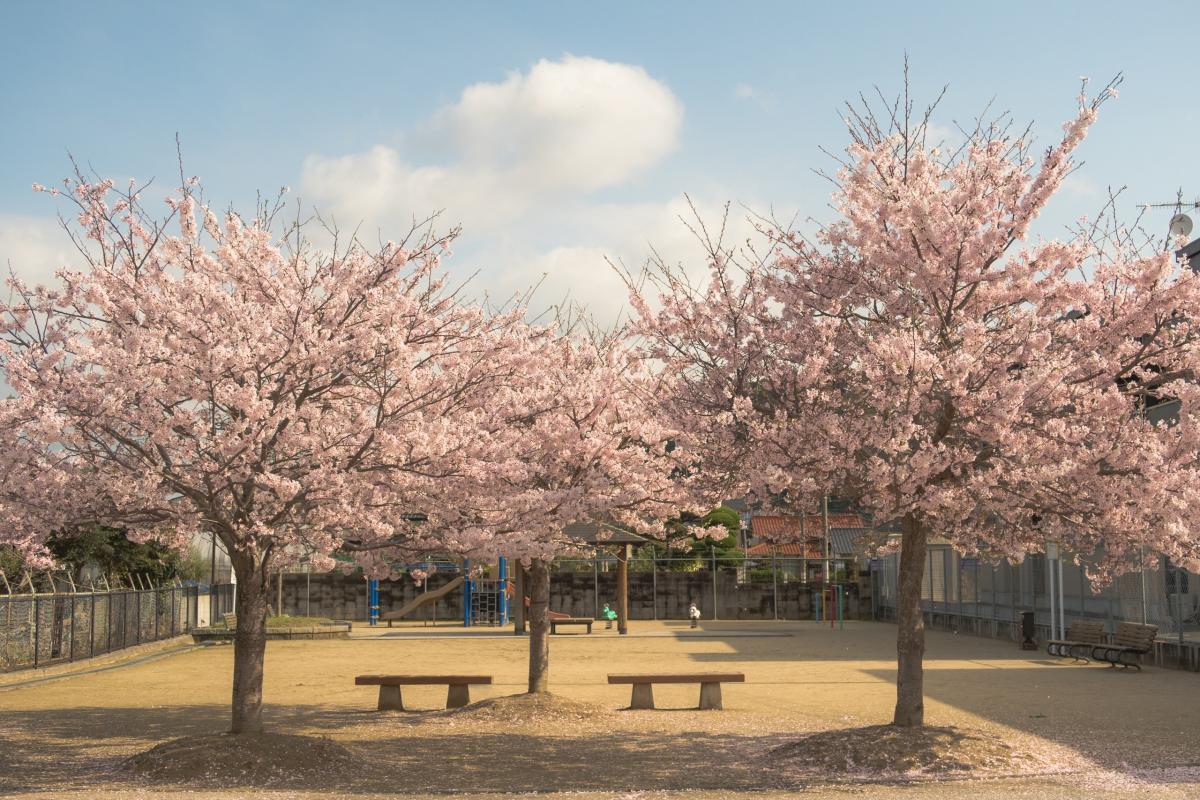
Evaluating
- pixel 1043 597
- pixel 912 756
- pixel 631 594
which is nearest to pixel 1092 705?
pixel 912 756

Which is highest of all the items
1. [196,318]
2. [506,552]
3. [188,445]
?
[196,318]

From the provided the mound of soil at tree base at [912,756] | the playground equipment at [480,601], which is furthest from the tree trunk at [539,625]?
the playground equipment at [480,601]

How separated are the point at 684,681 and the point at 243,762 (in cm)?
677

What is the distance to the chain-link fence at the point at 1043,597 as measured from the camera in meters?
24.4

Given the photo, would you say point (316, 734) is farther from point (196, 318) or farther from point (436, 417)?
point (196, 318)

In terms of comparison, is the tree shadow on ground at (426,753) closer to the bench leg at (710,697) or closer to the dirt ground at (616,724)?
the dirt ground at (616,724)

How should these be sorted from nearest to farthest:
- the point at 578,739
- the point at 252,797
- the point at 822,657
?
1. the point at 252,797
2. the point at 578,739
3. the point at 822,657

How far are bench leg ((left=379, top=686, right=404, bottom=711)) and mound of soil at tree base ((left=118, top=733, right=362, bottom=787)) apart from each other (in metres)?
4.63

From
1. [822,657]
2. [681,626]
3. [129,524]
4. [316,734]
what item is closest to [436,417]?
[129,524]

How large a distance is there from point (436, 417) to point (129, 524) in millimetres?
3330

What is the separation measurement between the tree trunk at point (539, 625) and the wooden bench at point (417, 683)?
0.68 meters

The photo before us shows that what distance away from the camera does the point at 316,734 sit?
1490 cm

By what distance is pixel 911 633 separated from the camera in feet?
41.0

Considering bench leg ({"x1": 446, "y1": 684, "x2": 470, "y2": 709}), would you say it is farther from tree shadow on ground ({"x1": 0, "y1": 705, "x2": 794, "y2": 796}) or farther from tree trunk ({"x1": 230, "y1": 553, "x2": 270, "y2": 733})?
tree trunk ({"x1": 230, "y1": 553, "x2": 270, "y2": 733})
